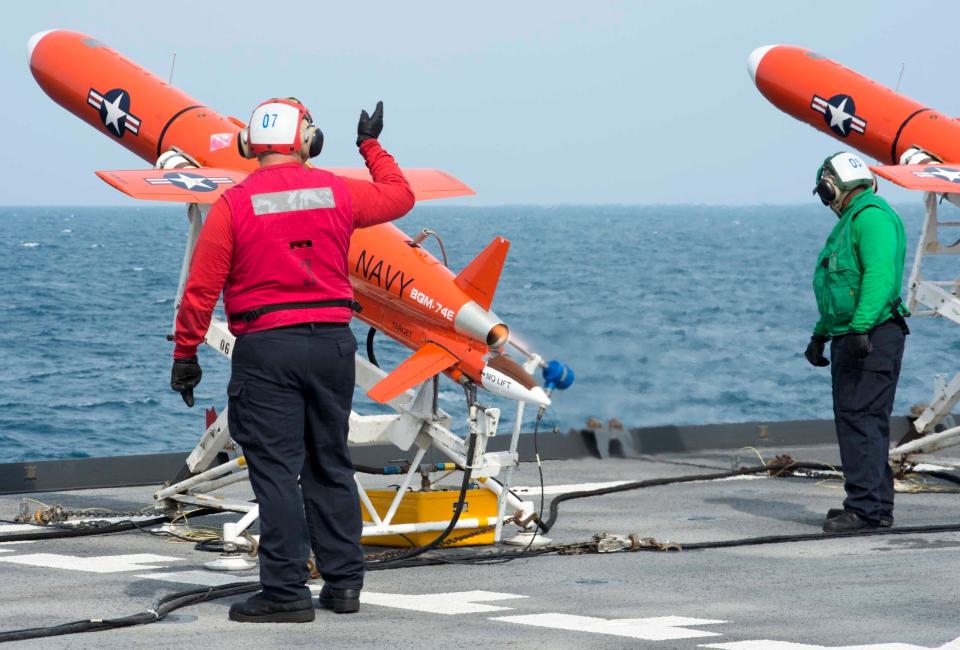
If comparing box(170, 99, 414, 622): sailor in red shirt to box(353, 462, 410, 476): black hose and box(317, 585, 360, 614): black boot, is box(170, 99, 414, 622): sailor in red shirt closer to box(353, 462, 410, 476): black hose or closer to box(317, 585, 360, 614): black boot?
box(317, 585, 360, 614): black boot

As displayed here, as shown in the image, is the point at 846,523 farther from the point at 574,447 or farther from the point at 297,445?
the point at 574,447

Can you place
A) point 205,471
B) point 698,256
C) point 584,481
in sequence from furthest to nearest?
point 698,256
point 584,481
point 205,471

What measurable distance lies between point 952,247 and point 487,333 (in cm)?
501

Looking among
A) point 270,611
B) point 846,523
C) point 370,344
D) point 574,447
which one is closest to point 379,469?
point 370,344

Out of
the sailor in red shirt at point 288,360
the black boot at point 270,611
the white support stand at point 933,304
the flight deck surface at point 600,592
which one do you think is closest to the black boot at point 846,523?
the flight deck surface at point 600,592

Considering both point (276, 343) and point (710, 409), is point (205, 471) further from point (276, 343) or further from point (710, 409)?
point (710, 409)

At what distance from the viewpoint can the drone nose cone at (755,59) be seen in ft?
48.5

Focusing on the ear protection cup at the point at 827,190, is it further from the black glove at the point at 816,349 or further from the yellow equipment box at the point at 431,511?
the yellow equipment box at the point at 431,511

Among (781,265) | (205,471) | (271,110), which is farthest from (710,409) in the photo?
(781,265)

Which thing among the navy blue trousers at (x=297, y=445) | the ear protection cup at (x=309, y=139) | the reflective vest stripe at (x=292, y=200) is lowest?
the navy blue trousers at (x=297, y=445)

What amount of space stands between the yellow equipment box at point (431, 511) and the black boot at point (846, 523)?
6.73 feet

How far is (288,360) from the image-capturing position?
23.8ft

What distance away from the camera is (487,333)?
920cm

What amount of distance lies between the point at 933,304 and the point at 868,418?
104 inches
